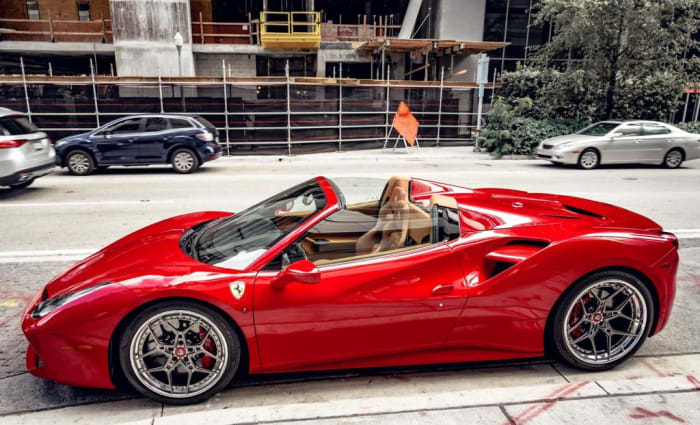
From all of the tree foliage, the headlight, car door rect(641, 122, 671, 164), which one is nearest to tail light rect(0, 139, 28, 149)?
the headlight

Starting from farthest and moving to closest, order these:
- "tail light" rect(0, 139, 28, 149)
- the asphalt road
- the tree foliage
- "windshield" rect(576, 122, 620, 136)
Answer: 1. the tree foliage
2. "windshield" rect(576, 122, 620, 136)
3. "tail light" rect(0, 139, 28, 149)
4. the asphalt road

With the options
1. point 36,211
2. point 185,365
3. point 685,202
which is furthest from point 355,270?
point 685,202

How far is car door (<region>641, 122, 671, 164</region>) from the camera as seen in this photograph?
14030 millimetres

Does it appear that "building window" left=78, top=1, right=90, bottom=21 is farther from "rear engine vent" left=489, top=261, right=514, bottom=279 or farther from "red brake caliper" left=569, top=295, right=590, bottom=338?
"red brake caliper" left=569, top=295, right=590, bottom=338

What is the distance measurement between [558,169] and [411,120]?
597cm

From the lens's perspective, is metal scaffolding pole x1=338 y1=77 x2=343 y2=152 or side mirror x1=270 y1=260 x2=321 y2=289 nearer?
side mirror x1=270 y1=260 x2=321 y2=289

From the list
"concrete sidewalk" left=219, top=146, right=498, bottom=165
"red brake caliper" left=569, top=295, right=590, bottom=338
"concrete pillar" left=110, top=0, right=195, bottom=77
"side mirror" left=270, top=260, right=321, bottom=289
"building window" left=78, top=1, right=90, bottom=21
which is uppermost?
"building window" left=78, top=1, right=90, bottom=21

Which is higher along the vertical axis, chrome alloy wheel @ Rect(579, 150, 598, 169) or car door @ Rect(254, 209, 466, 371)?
car door @ Rect(254, 209, 466, 371)

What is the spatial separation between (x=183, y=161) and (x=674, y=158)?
1336cm

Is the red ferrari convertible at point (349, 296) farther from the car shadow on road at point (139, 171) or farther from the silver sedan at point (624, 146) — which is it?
the silver sedan at point (624, 146)

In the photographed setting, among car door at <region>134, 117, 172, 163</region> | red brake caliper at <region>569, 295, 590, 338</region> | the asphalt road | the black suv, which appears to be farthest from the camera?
car door at <region>134, 117, 172, 163</region>

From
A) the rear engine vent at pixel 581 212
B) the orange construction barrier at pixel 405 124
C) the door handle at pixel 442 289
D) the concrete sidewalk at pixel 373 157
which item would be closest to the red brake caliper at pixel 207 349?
the door handle at pixel 442 289

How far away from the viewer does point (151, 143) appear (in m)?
12.4

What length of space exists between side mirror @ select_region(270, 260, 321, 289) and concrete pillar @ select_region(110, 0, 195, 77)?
73.8ft
